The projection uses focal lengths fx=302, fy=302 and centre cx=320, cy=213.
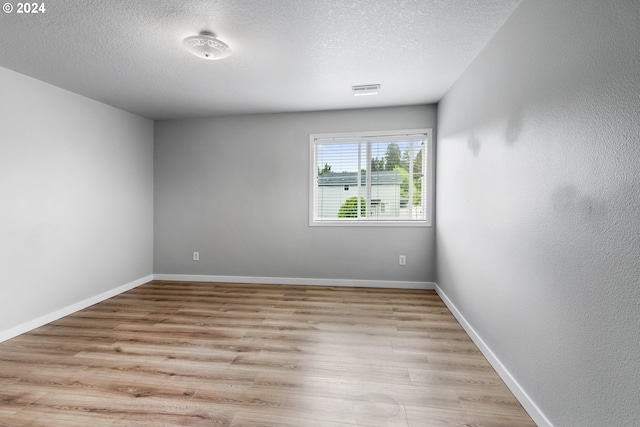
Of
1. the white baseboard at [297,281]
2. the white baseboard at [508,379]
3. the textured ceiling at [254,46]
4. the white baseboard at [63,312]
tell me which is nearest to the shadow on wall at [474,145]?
the textured ceiling at [254,46]

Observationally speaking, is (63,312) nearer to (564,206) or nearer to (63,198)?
(63,198)

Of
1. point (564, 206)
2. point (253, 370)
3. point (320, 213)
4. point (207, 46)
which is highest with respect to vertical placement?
point (207, 46)

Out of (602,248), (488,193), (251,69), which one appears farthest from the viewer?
(251,69)

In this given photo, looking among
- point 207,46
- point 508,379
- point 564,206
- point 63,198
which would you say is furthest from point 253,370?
point 63,198

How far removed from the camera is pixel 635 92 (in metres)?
→ 1.09

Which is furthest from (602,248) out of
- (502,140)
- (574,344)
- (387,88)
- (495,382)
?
(387,88)

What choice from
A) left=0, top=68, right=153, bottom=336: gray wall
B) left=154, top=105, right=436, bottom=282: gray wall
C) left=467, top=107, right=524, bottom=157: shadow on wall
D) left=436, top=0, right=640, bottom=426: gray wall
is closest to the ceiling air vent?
left=154, top=105, right=436, bottom=282: gray wall

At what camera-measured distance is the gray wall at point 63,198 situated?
2.77 metres

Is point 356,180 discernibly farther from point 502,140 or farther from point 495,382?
point 495,382

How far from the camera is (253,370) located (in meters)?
2.19

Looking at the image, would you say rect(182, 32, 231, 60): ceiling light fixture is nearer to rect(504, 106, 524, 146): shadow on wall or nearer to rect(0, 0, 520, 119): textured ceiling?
rect(0, 0, 520, 119): textured ceiling

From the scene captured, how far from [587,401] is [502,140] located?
1567 mm

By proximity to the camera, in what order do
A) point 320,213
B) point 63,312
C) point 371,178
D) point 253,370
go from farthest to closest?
point 320,213 < point 371,178 < point 63,312 < point 253,370

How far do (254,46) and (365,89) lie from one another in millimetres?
1390
